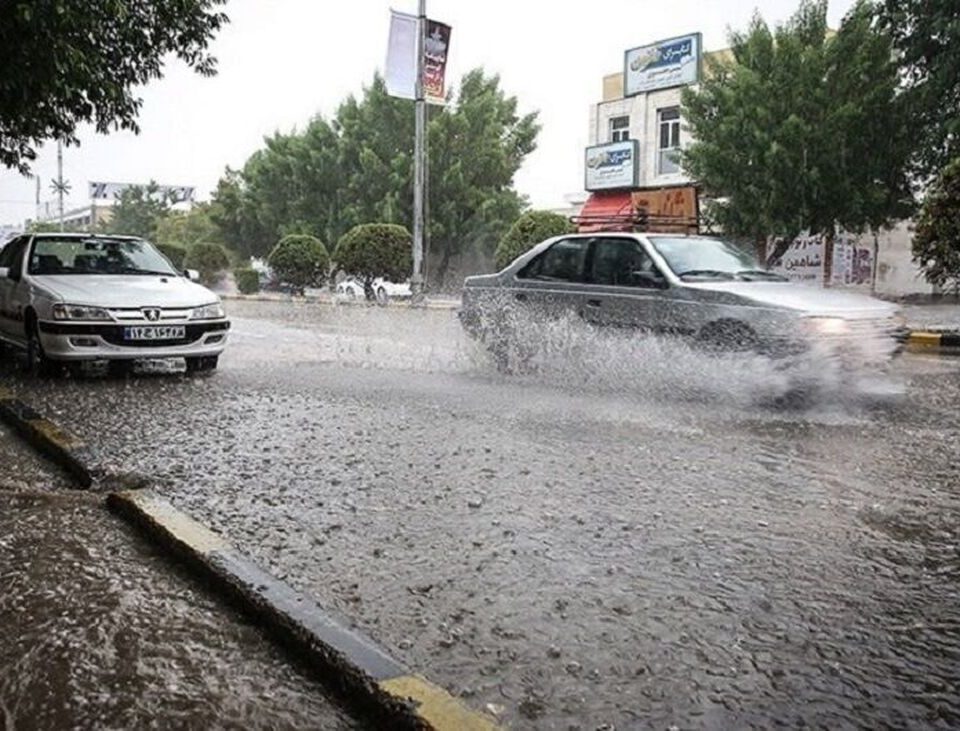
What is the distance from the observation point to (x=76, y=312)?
8.43 meters

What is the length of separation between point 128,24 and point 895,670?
10.9 meters

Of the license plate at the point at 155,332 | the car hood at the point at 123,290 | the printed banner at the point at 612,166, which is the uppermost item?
the printed banner at the point at 612,166

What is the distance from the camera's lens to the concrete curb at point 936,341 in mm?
13609

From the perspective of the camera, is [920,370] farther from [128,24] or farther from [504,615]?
[128,24]

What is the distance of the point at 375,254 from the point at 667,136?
12.4 metres

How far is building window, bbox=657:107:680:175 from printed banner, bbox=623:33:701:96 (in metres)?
1.02

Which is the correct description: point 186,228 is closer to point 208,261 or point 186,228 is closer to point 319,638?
point 208,261

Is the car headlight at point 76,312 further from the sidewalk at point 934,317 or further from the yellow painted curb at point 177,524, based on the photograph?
the sidewalk at point 934,317

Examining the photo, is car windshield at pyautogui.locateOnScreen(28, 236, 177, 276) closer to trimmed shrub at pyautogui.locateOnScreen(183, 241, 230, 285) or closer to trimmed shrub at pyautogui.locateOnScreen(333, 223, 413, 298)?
trimmed shrub at pyautogui.locateOnScreen(333, 223, 413, 298)

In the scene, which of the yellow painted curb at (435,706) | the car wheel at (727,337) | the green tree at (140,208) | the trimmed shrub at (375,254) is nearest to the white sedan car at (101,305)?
the car wheel at (727,337)

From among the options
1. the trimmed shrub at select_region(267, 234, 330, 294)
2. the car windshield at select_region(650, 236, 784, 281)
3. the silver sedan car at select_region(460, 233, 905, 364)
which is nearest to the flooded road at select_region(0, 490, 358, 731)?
the silver sedan car at select_region(460, 233, 905, 364)

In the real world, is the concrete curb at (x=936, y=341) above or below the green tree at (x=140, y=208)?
below

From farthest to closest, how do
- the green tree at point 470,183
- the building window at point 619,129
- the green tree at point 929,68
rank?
the green tree at point 470,183, the building window at point 619,129, the green tree at point 929,68

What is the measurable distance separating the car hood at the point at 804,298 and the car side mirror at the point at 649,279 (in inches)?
11.9
